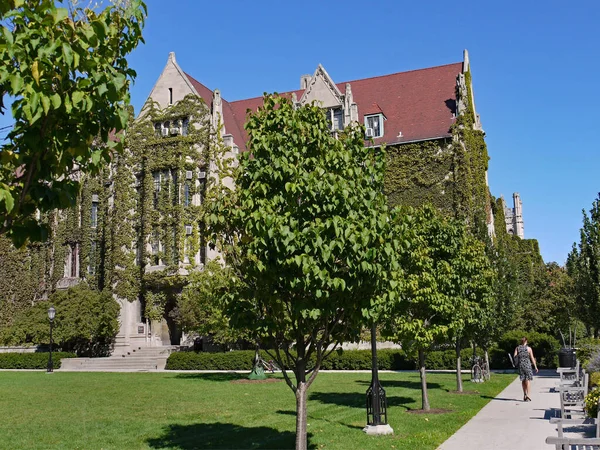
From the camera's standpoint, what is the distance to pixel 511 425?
13.6m

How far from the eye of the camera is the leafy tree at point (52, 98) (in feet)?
14.4

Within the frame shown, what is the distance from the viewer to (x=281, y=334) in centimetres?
958

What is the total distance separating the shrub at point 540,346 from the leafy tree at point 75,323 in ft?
79.8

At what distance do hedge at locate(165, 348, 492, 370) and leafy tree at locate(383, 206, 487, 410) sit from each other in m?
13.3

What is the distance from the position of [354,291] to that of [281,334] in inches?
62.0

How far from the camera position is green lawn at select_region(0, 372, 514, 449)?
12023 mm

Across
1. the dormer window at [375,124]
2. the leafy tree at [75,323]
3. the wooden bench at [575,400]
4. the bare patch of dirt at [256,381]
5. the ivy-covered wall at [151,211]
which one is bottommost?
the bare patch of dirt at [256,381]

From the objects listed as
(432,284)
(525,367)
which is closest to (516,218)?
(525,367)

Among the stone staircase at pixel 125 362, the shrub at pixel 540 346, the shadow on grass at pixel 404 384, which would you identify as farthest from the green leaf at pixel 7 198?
the stone staircase at pixel 125 362

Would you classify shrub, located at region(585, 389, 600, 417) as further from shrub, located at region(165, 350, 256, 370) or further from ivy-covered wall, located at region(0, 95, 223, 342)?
ivy-covered wall, located at region(0, 95, 223, 342)

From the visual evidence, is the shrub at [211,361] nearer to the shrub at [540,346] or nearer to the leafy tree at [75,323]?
the leafy tree at [75,323]

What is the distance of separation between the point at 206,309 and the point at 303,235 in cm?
2014

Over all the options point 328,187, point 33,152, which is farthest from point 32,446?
point 33,152

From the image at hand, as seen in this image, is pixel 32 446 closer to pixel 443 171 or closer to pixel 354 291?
pixel 354 291
